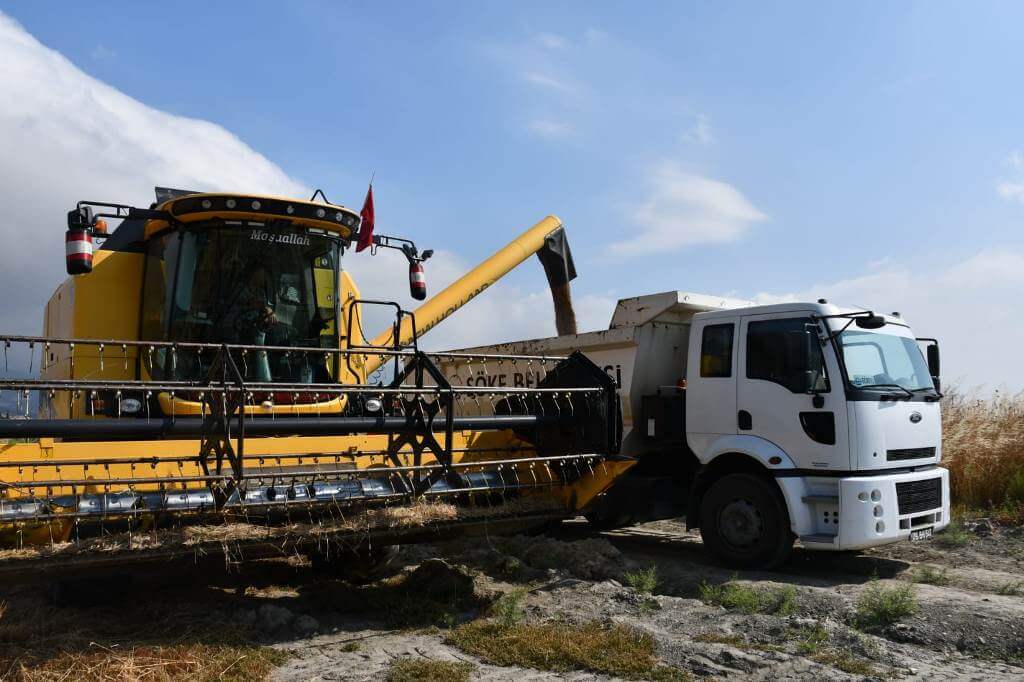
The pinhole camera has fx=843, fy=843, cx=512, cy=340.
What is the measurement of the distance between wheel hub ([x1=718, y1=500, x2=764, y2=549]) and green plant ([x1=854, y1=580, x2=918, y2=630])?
1471 millimetres

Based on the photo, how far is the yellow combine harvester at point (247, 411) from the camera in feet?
16.3

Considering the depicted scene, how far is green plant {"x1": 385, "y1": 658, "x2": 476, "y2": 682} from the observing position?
4.37 metres

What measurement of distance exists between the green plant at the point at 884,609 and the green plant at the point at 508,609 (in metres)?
2.18

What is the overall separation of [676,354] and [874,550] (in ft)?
8.81

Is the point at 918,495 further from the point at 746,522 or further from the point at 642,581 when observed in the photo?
the point at 642,581

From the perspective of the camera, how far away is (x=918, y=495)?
23.4 ft

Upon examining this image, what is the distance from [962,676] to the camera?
178 inches

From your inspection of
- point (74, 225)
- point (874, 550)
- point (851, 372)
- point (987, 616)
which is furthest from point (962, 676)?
point (74, 225)

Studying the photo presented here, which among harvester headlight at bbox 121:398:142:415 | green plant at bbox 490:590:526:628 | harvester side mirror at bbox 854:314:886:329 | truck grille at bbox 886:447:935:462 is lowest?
green plant at bbox 490:590:526:628

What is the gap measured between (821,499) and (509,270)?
607 centimetres

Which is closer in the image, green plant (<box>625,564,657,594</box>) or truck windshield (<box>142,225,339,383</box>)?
green plant (<box>625,564,657,594</box>)

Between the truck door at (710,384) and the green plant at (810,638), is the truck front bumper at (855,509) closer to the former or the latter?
the truck door at (710,384)

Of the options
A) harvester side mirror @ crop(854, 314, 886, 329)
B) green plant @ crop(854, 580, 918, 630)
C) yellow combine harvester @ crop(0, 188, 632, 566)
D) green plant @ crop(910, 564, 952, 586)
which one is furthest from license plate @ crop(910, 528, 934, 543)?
yellow combine harvester @ crop(0, 188, 632, 566)

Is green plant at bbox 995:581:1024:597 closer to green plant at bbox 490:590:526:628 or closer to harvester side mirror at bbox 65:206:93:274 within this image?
green plant at bbox 490:590:526:628
